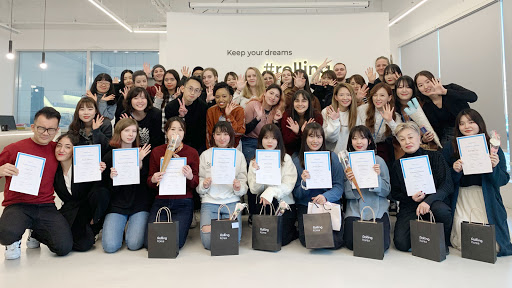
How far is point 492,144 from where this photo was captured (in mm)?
2736

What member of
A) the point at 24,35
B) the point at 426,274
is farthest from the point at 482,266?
the point at 24,35

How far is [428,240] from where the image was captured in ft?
8.47

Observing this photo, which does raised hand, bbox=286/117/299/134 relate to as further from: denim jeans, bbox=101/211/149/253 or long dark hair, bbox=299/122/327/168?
denim jeans, bbox=101/211/149/253

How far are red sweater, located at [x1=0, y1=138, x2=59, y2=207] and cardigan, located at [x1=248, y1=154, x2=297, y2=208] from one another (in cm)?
183

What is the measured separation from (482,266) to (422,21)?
24.5 feet

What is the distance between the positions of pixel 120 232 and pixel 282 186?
161 cm

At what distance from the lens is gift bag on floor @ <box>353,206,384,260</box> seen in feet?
8.45

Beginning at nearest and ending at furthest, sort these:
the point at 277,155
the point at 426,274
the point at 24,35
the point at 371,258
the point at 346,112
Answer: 1. the point at 426,274
2. the point at 371,258
3. the point at 277,155
4. the point at 346,112
5. the point at 24,35

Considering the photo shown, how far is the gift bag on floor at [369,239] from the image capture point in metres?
2.58

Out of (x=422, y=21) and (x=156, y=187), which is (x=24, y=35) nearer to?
(x=156, y=187)

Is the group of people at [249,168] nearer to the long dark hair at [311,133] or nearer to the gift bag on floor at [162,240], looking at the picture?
the long dark hair at [311,133]

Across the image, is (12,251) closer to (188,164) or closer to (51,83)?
(188,164)

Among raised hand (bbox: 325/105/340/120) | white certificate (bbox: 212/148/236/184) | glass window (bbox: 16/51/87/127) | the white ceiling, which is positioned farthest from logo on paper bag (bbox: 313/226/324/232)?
glass window (bbox: 16/51/87/127)

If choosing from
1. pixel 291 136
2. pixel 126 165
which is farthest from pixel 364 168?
pixel 126 165
